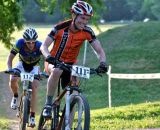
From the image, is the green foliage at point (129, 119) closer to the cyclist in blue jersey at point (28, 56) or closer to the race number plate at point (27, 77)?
the cyclist in blue jersey at point (28, 56)

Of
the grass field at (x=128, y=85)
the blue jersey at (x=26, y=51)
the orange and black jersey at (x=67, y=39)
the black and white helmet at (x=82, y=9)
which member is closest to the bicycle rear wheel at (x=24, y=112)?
the blue jersey at (x=26, y=51)

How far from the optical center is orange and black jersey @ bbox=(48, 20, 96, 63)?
7.57 metres

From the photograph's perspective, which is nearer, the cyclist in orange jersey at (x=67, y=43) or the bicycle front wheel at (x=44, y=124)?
the cyclist in orange jersey at (x=67, y=43)

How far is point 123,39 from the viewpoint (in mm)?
36906

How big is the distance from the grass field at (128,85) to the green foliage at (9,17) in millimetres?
2962

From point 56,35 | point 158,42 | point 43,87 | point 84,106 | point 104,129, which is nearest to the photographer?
point 84,106

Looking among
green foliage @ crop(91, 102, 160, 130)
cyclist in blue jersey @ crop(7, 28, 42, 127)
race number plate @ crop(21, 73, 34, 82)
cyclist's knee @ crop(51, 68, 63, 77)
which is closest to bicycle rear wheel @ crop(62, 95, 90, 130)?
cyclist's knee @ crop(51, 68, 63, 77)

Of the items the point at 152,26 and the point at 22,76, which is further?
the point at 152,26

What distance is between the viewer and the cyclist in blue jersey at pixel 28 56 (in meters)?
9.27

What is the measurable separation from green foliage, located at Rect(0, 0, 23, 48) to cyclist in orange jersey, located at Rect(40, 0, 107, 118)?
9.42 meters

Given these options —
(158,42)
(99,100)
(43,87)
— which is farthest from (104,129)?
(158,42)

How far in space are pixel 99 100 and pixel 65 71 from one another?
1636 centimetres

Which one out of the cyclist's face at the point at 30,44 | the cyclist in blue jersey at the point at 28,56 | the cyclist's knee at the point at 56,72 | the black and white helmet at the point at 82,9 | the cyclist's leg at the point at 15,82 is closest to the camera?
the black and white helmet at the point at 82,9

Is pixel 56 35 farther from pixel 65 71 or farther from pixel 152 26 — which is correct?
pixel 152 26
